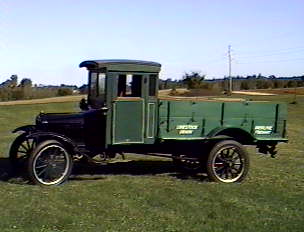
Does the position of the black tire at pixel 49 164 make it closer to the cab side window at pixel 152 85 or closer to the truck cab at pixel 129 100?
the truck cab at pixel 129 100

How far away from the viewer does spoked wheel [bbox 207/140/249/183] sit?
1041 cm

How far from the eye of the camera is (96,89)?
10750mm

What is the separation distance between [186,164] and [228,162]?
1.06 meters

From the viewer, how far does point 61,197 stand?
862cm

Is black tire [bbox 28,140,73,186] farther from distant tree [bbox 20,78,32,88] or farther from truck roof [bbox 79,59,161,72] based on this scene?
distant tree [bbox 20,78,32,88]

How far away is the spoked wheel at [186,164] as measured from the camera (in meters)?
10.8

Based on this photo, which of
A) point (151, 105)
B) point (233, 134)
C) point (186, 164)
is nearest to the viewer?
point (151, 105)

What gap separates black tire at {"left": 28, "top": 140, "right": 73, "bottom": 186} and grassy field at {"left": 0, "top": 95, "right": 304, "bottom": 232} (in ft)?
0.61

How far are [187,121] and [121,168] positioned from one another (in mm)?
1982

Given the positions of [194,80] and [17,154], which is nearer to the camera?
[17,154]

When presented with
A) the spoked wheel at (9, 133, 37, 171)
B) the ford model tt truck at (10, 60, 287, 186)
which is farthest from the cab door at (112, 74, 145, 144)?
the spoked wheel at (9, 133, 37, 171)

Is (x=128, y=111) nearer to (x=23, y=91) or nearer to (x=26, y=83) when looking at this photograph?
(x=23, y=91)

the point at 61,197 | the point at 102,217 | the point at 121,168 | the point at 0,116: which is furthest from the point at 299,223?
the point at 0,116

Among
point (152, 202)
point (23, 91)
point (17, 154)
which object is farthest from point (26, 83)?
point (152, 202)
